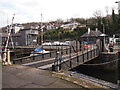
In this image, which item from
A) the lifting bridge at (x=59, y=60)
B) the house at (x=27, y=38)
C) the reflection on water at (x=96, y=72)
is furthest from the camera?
the house at (x=27, y=38)

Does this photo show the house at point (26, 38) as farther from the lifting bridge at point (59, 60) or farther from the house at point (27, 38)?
the lifting bridge at point (59, 60)

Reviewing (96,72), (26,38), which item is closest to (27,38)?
(26,38)

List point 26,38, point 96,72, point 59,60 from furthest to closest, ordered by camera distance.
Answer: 1. point 26,38
2. point 96,72
3. point 59,60

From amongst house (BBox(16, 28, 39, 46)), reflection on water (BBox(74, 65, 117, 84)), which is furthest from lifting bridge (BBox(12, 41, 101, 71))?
house (BBox(16, 28, 39, 46))

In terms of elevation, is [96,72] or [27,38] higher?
[27,38]

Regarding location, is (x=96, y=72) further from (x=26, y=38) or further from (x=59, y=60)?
(x=26, y=38)

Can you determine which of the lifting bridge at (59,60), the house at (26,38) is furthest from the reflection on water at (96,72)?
the house at (26,38)

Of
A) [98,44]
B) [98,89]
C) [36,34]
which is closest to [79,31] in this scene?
[36,34]

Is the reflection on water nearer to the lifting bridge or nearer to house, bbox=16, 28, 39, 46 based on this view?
the lifting bridge

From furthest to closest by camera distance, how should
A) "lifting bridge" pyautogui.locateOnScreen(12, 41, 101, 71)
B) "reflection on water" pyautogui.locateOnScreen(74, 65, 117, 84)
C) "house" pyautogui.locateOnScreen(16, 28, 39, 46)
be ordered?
"house" pyautogui.locateOnScreen(16, 28, 39, 46) → "reflection on water" pyautogui.locateOnScreen(74, 65, 117, 84) → "lifting bridge" pyautogui.locateOnScreen(12, 41, 101, 71)

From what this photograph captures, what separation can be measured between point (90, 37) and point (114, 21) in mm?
13615

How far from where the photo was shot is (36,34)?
5228 centimetres

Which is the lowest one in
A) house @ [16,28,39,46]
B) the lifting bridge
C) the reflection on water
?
the reflection on water

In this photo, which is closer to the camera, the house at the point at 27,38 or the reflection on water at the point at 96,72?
the reflection on water at the point at 96,72
